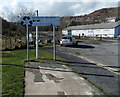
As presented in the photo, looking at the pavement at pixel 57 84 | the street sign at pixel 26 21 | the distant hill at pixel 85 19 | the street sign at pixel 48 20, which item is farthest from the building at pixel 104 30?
the pavement at pixel 57 84

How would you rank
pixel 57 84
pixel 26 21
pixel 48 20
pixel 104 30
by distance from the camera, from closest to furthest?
pixel 57 84 → pixel 26 21 → pixel 48 20 → pixel 104 30

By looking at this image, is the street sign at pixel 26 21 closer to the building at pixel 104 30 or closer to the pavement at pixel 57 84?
the pavement at pixel 57 84

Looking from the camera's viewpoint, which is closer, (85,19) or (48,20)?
(48,20)

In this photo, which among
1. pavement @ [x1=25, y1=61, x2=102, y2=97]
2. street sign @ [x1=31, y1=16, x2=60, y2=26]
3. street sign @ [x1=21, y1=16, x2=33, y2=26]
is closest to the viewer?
pavement @ [x1=25, y1=61, x2=102, y2=97]

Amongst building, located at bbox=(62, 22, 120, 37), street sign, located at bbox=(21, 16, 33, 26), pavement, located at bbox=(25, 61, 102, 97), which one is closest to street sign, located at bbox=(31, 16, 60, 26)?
street sign, located at bbox=(21, 16, 33, 26)

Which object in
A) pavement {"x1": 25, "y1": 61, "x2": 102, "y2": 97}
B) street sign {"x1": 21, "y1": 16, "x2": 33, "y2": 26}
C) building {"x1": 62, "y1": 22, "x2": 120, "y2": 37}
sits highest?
building {"x1": 62, "y1": 22, "x2": 120, "y2": 37}

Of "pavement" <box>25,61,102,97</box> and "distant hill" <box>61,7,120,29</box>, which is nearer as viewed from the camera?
"pavement" <box>25,61,102,97</box>

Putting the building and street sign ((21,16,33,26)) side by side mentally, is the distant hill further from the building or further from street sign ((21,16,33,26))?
street sign ((21,16,33,26))

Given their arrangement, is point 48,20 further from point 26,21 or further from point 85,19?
point 85,19

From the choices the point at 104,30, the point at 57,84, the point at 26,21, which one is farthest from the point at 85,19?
the point at 57,84

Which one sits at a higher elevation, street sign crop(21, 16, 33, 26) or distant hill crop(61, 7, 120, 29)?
distant hill crop(61, 7, 120, 29)

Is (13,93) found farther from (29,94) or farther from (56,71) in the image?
(56,71)

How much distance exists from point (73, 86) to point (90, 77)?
4.38 feet

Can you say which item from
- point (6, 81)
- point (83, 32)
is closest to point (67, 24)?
point (83, 32)
